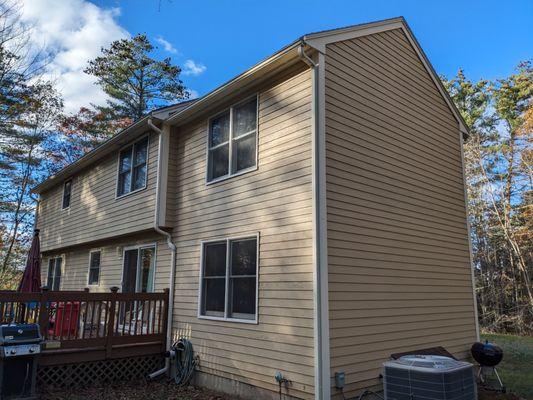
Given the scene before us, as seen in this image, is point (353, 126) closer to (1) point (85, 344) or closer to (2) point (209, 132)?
(2) point (209, 132)

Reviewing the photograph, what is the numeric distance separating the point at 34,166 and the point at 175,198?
1746 cm

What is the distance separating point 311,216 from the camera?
5613 mm

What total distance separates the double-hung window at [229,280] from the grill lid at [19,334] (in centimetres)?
265

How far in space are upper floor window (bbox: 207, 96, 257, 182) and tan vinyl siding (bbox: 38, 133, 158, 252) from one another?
1.72 m

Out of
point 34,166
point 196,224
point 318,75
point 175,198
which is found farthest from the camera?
point 34,166

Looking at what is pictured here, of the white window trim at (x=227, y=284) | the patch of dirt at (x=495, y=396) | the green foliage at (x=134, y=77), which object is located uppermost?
the green foliage at (x=134, y=77)

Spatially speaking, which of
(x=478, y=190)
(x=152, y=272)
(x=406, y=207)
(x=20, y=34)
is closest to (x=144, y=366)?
(x=152, y=272)

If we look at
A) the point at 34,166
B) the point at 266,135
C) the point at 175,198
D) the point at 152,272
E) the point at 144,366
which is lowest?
the point at 144,366

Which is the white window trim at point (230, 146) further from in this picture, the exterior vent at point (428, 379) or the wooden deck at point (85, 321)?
the exterior vent at point (428, 379)

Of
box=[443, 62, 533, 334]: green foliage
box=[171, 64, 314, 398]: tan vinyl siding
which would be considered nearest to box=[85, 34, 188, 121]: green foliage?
box=[443, 62, 533, 334]: green foliage

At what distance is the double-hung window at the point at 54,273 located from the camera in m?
14.6

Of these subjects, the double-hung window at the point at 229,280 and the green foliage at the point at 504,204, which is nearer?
the double-hung window at the point at 229,280

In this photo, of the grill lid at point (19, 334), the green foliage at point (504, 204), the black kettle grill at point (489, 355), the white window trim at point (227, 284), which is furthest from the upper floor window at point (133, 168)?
the green foliage at point (504, 204)

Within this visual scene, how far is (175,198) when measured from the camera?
8758 millimetres
